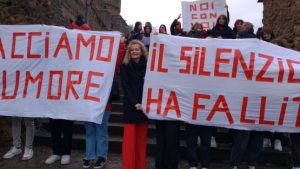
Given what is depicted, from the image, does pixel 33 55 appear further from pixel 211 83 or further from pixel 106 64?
pixel 211 83

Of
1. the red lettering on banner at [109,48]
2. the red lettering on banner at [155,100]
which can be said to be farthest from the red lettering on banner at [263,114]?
the red lettering on banner at [109,48]

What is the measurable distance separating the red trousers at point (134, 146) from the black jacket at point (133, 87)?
0.35 feet

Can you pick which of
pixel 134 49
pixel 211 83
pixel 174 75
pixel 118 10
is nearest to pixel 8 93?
pixel 134 49

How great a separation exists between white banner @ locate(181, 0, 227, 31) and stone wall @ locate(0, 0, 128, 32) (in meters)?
3.12

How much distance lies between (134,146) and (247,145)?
1647 millimetres

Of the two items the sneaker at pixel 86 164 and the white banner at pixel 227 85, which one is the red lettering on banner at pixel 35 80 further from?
the white banner at pixel 227 85

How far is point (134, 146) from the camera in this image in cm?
497

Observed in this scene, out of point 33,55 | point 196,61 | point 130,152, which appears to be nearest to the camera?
point 130,152

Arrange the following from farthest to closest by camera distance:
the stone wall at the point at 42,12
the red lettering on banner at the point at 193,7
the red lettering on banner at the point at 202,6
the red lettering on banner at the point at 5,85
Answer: the red lettering on banner at the point at 193,7 < the red lettering on banner at the point at 202,6 < the stone wall at the point at 42,12 < the red lettering on banner at the point at 5,85

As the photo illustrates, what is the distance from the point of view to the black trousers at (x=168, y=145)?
500 cm

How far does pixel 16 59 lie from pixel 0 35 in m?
0.48

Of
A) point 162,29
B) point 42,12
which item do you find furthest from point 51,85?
point 162,29

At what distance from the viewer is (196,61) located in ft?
17.3

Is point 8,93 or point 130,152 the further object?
point 8,93
